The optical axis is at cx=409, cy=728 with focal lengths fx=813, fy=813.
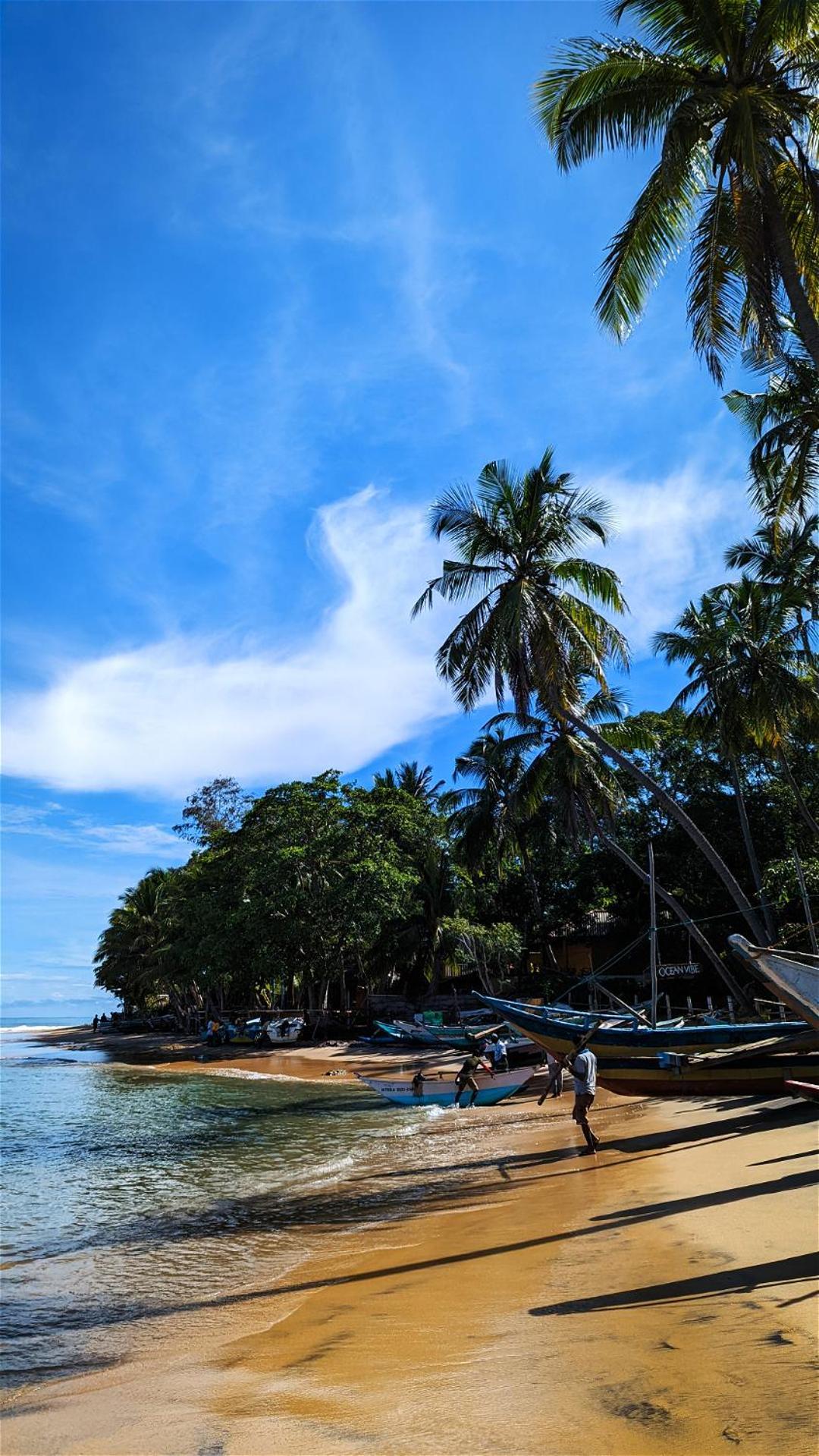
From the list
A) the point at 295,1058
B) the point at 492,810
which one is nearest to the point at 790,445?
the point at 492,810

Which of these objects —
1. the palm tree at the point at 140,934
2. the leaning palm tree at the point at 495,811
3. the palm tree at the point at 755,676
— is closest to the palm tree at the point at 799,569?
the palm tree at the point at 755,676

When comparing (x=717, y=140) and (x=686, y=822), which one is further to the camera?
(x=686, y=822)

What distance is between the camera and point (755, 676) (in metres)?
20.5

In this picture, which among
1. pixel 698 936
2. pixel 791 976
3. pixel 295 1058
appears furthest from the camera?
pixel 295 1058

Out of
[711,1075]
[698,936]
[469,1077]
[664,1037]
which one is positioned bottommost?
[469,1077]

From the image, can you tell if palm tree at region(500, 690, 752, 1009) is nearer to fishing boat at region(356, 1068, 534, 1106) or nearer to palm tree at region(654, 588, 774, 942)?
palm tree at region(654, 588, 774, 942)

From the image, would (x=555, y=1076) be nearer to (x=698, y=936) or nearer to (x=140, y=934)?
(x=698, y=936)

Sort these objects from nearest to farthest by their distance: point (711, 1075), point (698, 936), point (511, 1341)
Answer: point (511, 1341)
point (711, 1075)
point (698, 936)

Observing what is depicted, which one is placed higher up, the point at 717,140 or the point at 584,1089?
the point at 717,140

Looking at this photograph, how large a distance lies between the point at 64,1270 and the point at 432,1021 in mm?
27097

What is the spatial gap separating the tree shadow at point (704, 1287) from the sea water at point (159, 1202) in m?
3.48

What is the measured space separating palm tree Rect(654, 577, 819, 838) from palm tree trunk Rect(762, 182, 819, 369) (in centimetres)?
1117

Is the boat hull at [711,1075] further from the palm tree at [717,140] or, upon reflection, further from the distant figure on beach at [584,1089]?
the palm tree at [717,140]

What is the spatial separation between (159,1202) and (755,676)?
17133 millimetres
